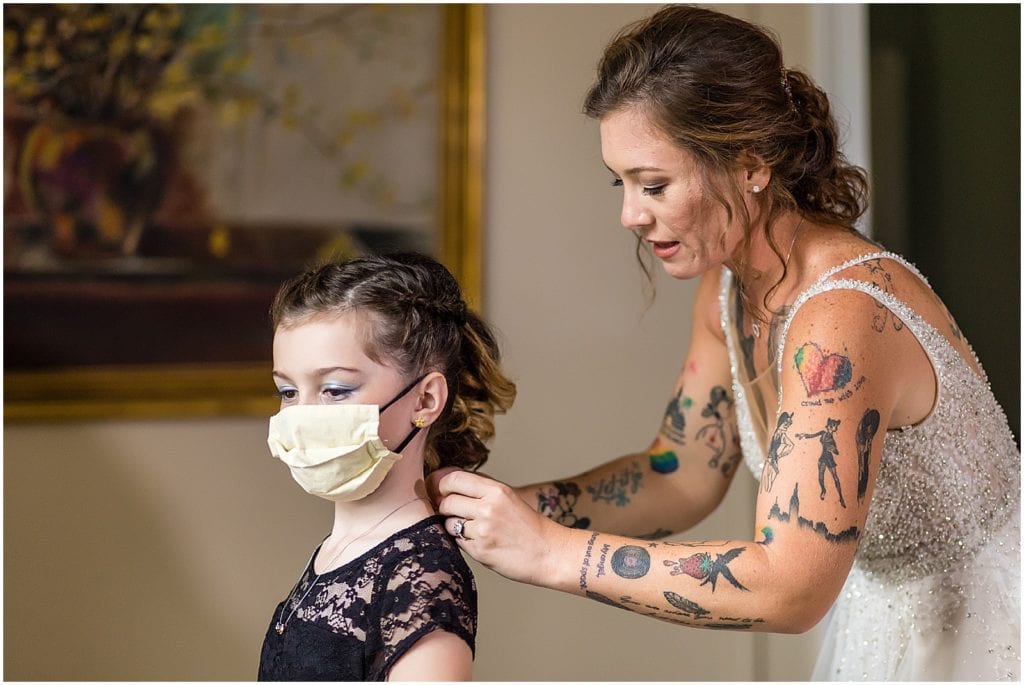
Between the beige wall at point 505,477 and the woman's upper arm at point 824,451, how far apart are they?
4.57 feet

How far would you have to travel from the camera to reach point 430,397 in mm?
1396

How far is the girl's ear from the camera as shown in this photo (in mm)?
1383

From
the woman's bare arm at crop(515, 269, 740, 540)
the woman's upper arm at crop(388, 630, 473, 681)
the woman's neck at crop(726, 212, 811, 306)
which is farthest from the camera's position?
the woman's bare arm at crop(515, 269, 740, 540)

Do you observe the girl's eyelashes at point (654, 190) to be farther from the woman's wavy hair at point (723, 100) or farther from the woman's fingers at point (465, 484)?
the woman's fingers at point (465, 484)

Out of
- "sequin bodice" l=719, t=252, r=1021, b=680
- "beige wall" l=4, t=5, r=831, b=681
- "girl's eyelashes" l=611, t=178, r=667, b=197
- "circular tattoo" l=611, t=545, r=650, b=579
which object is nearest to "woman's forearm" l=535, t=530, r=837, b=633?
"circular tattoo" l=611, t=545, r=650, b=579

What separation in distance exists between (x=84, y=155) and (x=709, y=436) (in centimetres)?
162

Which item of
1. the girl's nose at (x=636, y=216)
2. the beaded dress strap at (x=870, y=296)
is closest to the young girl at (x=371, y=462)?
the girl's nose at (x=636, y=216)

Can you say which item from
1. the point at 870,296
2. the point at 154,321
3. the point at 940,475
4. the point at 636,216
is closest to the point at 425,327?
the point at 636,216

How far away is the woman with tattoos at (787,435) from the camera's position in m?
1.33

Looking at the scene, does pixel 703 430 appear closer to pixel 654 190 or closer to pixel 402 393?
pixel 654 190

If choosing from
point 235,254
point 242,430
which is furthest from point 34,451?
point 235,254

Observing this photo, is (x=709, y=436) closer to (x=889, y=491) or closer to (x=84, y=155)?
(x=889, y=491)

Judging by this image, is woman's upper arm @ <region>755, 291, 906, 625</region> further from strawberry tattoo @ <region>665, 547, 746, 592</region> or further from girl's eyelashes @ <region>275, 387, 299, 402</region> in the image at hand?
girl's eyelashes @ <region>275, 387, 299, 402</region>

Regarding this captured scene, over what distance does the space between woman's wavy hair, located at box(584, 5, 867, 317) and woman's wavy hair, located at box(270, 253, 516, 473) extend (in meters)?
0.33
